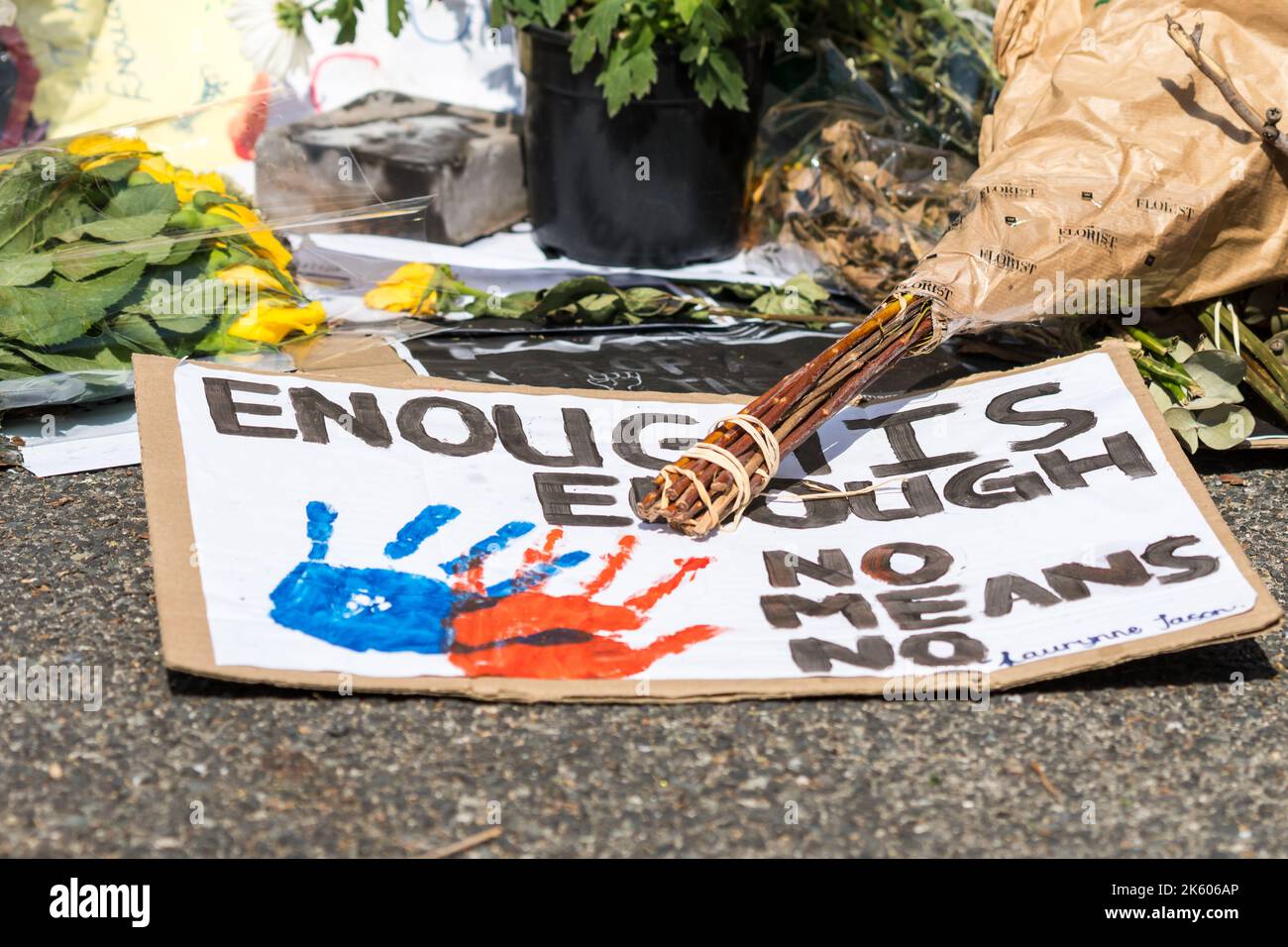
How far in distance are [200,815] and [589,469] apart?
1.02 m

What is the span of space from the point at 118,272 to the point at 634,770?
1682 mm

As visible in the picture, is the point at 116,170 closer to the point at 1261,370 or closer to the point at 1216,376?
the point at 1216,376

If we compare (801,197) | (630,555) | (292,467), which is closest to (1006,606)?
(630,555)

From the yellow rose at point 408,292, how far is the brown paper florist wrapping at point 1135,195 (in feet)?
4.17

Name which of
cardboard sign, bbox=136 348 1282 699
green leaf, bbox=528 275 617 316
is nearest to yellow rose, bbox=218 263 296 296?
cardboard sign, bbox=136 348 1282 699

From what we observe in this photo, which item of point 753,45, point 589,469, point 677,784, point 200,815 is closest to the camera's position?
point 200,815

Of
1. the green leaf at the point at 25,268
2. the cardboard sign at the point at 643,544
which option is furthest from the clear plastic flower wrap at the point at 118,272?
the cardboard sign at the point at 643,544

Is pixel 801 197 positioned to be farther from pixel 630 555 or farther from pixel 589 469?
pixel 630 555

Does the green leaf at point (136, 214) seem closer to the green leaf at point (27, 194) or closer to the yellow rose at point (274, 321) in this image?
the green leaf at point (27, 194)

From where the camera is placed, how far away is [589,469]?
249cm

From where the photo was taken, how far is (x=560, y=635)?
205 centimetres

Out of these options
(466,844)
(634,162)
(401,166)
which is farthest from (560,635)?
(401,166)

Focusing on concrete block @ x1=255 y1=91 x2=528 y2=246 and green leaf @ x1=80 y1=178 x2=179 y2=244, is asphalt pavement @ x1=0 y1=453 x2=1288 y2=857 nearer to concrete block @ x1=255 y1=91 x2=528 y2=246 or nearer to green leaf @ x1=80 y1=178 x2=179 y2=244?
green leaf @ x1=80 y1=178 x2=179 y2=244

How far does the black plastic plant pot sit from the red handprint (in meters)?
1.80
